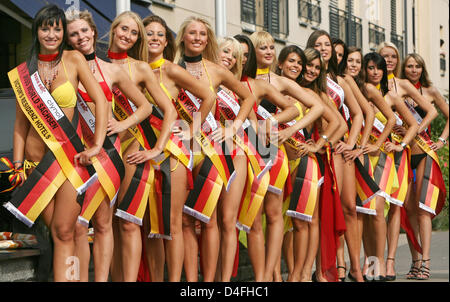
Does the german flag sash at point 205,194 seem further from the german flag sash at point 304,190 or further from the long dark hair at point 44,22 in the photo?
the long dark hair at point 44,22

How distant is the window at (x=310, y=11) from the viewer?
15945mm

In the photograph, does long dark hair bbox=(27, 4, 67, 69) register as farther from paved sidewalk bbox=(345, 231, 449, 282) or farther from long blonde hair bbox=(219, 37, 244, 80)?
paved sidewalk bbox=(345, 231, 449, 282)

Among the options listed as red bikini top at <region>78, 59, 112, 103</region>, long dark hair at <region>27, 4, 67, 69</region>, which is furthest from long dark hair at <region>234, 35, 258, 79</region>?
long dark hair at <region>27, 4, 67, 69</region>

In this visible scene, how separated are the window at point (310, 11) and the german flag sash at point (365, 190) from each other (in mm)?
7851

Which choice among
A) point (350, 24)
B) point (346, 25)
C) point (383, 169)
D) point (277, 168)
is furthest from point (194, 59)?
point (346, 25)

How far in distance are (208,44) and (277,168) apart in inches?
41.1

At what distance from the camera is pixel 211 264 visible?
20.9 feet

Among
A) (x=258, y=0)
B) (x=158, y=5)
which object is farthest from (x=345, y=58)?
(x=258, y=0)

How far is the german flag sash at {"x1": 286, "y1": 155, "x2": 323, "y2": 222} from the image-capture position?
24.3 ft

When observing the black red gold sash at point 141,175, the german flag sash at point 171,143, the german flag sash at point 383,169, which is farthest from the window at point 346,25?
the black red gold sash at point 141,175

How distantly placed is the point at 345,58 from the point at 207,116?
223cm

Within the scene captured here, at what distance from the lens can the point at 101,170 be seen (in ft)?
18.1

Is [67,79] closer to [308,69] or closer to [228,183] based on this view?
[228,183]

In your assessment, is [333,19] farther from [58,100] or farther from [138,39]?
[58,100]
